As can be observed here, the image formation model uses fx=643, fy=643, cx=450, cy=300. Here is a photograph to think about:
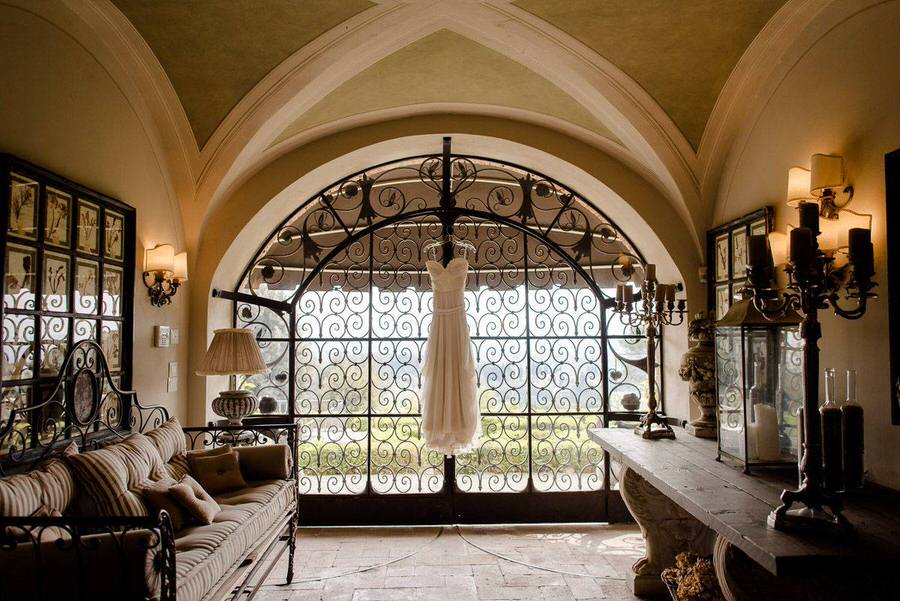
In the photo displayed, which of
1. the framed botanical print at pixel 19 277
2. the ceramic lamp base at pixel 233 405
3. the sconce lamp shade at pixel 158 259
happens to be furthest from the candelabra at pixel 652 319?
the framed botanical print at pixel 19 277

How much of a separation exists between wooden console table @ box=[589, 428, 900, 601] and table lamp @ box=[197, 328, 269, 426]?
244cm

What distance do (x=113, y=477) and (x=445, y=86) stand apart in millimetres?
3330

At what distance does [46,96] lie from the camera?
3.11m

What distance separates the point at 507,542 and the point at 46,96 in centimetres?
396

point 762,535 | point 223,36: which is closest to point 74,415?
point 223,36

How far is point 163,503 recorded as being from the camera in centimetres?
294

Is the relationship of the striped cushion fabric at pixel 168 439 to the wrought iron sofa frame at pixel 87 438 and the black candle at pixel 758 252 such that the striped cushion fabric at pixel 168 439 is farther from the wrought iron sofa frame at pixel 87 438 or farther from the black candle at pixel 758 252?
the black candle at pixel 758 252

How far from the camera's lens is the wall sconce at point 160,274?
415cm

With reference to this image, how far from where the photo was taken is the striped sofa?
6.90 ft

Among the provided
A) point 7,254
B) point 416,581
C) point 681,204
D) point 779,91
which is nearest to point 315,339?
point 416,581

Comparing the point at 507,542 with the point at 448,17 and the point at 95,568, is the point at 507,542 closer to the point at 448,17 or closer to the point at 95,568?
the point at 95,568

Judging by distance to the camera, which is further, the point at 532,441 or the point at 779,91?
the point at 532,441

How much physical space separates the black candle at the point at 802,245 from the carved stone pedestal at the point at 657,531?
6.68 feet

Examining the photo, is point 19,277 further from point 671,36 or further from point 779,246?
point 779,246
